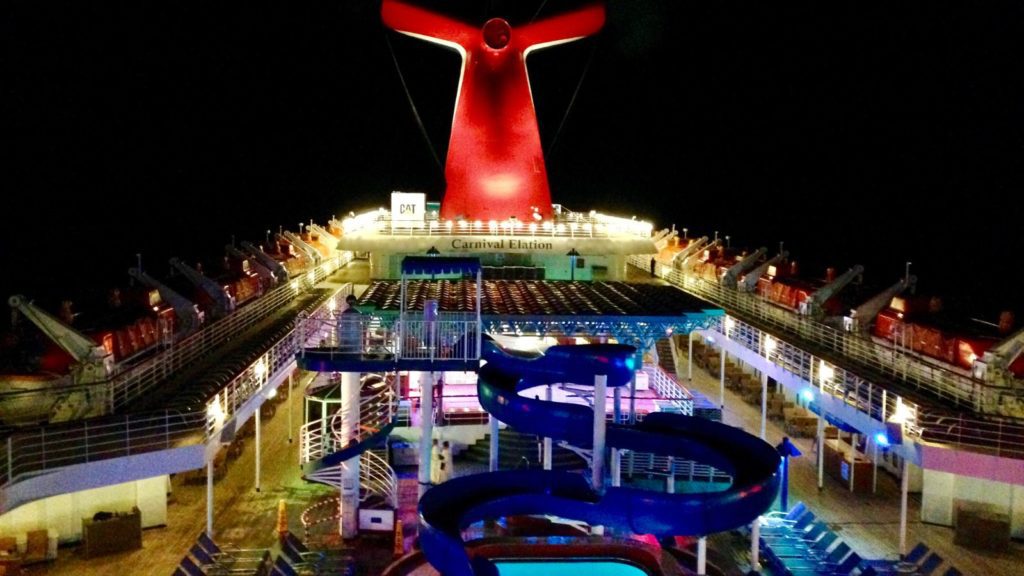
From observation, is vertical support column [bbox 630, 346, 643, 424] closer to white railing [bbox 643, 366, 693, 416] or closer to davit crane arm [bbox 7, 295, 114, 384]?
white railing [bbox 643, 366, 693, 416]

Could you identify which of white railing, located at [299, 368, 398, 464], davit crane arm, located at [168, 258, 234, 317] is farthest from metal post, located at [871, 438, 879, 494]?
davit crane arm, located at [168, 258, 234, 317]

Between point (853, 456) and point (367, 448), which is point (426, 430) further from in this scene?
point (853, 456)

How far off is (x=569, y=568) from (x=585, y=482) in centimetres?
200

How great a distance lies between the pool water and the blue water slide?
60.4 inches

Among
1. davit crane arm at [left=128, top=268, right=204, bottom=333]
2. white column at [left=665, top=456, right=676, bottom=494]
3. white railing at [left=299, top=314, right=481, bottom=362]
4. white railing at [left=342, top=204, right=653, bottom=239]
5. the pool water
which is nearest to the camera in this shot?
the pool water

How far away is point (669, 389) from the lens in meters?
16.6

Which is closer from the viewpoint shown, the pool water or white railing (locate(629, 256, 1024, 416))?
the pool water

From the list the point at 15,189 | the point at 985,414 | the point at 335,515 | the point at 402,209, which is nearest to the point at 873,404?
the point at 985,414

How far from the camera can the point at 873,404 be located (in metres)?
13.4

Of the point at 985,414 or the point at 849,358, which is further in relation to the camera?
the point at 849,358

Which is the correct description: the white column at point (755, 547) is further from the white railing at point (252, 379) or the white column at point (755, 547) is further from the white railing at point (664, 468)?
the white railing at point (252, 379)

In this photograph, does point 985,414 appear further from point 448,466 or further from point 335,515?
point 335,515

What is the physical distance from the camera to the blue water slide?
7.95 m

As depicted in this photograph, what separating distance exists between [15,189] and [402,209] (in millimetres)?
77377
